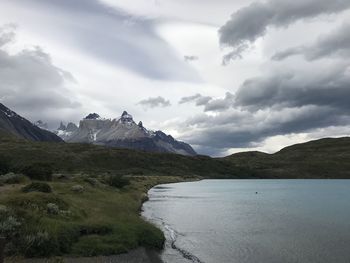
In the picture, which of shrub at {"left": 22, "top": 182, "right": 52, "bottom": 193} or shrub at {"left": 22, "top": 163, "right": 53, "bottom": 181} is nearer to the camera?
shrub at {"left": 22, "top": 182, "right": 52, "bottom": 193}

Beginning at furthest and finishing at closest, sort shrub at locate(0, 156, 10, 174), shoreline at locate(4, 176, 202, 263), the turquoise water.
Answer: shrub at locate(0, 156, 10, 174) → the turquoise water → shoreline at locate(4, 176, 202, 263)

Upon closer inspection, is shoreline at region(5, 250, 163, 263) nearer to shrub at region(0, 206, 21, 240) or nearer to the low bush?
the low bush

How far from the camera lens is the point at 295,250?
4241 cm

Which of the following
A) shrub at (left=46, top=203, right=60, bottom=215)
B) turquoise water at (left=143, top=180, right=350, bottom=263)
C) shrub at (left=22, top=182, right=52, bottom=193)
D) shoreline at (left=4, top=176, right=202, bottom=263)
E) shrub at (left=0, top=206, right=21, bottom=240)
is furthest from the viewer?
shrub at (left=22, top=182, right=52, bottom=193)

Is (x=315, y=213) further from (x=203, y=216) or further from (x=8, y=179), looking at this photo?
(x=8, y=179)

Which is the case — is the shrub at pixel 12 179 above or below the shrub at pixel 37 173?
below

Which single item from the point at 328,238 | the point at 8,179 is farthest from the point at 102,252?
the point at 8,179

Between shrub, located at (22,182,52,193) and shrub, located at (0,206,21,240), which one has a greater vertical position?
shrub, located at (22,182,52,193)

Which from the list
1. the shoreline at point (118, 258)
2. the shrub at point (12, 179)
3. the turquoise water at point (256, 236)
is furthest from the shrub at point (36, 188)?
the shoreline at point (118, 258)

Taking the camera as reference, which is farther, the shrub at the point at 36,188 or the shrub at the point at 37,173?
the shrub at the point at 37,173

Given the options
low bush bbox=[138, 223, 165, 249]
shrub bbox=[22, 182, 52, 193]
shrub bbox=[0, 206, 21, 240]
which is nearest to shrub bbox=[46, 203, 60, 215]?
shrub bbox=[0, 206, 21, 240]

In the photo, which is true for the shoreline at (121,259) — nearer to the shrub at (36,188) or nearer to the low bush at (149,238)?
the low bush at (149,238)

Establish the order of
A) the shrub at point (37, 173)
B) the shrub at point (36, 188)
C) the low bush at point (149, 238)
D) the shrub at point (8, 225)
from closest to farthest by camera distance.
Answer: the shrub at point (8, 225), the low bush at point (149, 238), the shrub at point (36, 188), the shrub at point (37, 173)

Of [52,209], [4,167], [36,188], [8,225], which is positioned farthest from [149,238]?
[4,167]
